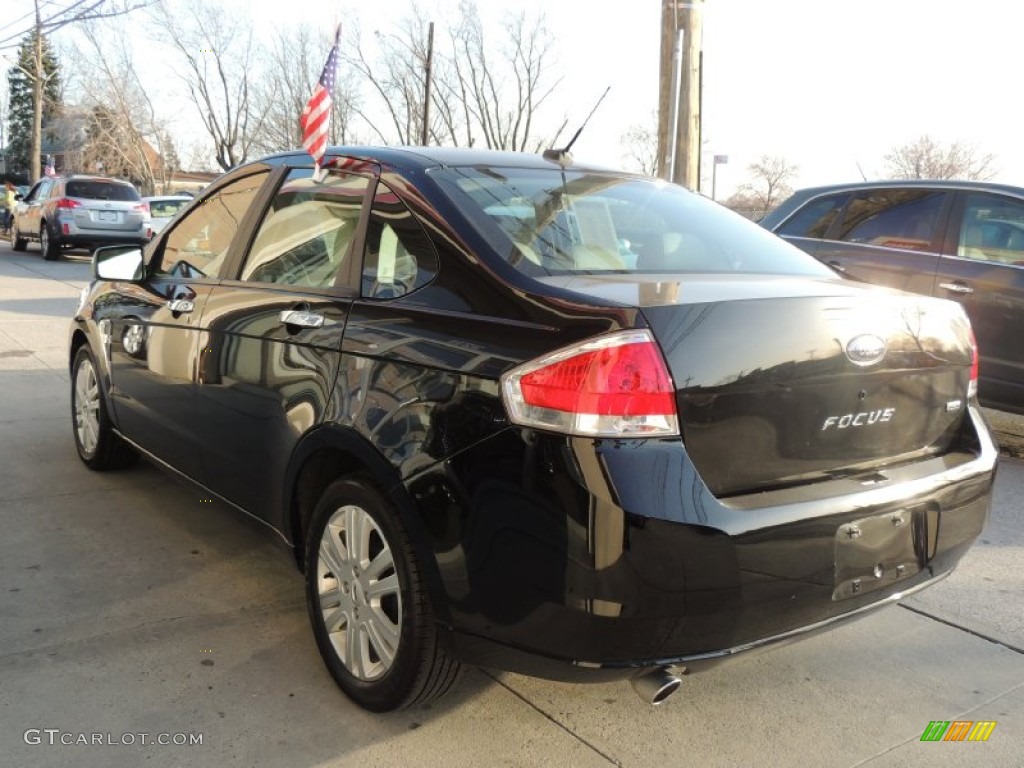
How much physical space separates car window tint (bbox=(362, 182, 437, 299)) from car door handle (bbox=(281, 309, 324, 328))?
20cm

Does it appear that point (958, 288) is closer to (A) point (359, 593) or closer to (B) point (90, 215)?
(A) point (359, 593)

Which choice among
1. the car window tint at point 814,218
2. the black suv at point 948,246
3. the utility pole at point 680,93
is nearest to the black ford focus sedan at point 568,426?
the black suv at point 948,246

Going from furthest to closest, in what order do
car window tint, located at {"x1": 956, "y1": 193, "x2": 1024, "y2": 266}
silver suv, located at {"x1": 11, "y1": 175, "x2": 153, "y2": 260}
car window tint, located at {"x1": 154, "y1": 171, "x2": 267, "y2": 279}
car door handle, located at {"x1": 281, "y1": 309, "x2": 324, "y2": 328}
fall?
silver suv, located at {"x1": 11, "y1": 175, "x2": 153, "y2": 260}, car window tint, located at {"x1": 956, "y1": 193, "x2": 1024, "y2": 266}, car window tint, located at {"x1": 154, "y1": 171, "x2": 267, "y2": 279}, car door handle, located at {"x1": 281, "y1": 309, "x2": 324, "y2": 328}

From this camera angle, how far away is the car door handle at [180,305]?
3751 mm

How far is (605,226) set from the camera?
314cm

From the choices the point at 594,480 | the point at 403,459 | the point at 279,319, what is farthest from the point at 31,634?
the point at 594,480

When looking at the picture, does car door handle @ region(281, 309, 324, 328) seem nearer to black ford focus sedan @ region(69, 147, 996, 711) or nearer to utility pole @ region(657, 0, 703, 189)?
black ford focus sedan @ region(69, 147, 996, 711)

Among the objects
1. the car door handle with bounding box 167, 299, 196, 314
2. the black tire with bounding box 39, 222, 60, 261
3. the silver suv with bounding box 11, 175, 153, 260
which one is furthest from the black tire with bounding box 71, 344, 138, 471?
the black tire with bounding box 39, 222, 60, 261

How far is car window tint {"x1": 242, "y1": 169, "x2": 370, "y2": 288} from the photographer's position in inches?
122

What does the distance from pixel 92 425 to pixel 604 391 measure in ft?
12.4

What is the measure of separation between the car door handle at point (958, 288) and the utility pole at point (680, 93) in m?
3.14

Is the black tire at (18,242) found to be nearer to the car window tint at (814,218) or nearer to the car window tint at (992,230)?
the car window tint at (814,218)

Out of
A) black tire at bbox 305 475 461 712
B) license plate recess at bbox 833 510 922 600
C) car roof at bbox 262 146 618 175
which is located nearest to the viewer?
license plate recess at bbox 833 510 922 600

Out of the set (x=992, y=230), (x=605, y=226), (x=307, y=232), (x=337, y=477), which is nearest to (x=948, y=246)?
(x=992, y=230)
